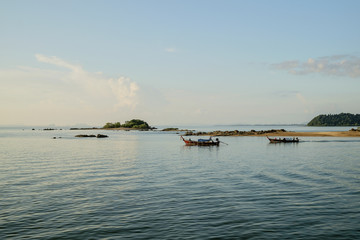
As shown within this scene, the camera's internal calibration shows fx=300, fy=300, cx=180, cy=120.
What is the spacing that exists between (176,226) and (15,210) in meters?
10.6

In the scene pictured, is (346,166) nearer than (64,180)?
No

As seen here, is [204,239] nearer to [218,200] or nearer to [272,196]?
[218,200]

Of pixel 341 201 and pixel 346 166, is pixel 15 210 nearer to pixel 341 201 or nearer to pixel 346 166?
pixel 341 201

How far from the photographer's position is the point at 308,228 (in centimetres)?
1561

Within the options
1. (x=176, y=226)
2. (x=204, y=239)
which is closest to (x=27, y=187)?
(x=176, y=226)

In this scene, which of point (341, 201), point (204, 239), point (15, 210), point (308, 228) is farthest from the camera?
point (341, 201)

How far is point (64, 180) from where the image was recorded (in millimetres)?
29344

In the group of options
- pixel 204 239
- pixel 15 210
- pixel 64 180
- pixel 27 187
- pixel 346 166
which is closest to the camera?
pixel 204 239

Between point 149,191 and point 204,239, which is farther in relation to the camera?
point 149,191

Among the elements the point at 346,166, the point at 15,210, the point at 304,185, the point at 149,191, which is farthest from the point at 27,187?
the point at 346,166

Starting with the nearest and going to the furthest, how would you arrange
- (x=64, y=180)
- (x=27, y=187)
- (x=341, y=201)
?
(x=341, y=201)
(x=27, y=187)
(x=64, y=180)

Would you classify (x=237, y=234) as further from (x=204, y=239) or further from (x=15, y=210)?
(x=15, y=210)

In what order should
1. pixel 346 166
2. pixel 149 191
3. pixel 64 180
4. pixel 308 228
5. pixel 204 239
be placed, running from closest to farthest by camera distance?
pixel 204 239, pixel 308 228, pixel 149 191, pixel 64 180, pixel 346 166

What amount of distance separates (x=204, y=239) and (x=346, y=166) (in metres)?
32.9
